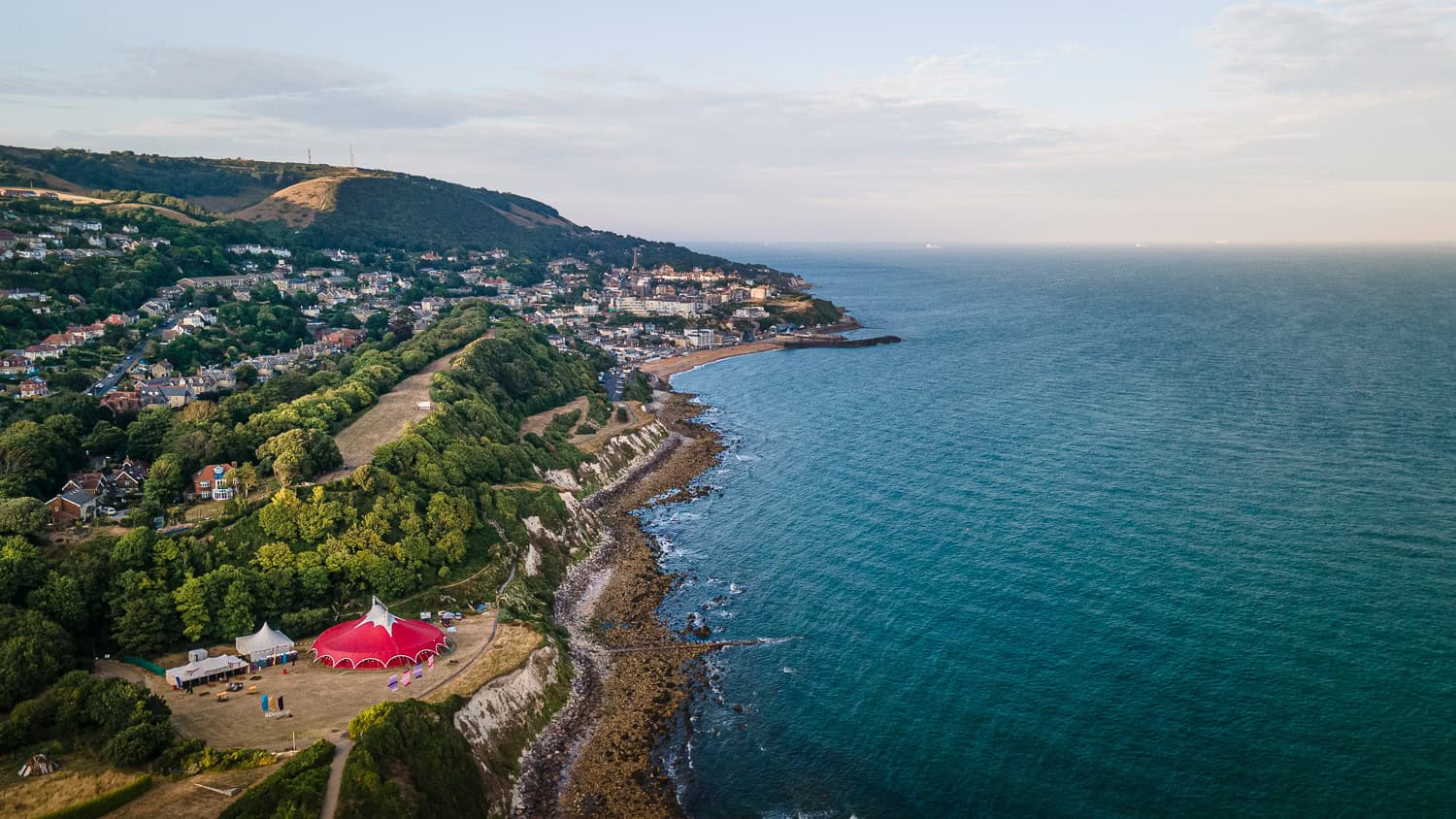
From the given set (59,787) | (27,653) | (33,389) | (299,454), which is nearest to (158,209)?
(33,389)

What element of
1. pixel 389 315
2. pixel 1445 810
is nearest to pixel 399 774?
pixel 1445 810

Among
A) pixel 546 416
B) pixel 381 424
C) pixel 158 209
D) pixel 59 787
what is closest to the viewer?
pixel 59 787

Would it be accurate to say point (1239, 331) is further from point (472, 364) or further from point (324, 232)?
point (324, 232)

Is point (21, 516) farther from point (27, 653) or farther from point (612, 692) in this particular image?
point (612, 692)

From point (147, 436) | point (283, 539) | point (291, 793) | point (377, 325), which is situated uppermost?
point (377, 325)

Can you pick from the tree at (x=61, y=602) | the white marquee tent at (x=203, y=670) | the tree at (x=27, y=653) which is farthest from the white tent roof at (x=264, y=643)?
the tree at (x=61, y=602)
